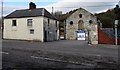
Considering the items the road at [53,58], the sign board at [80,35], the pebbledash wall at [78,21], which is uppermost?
the pebbledash wall at [78,21]

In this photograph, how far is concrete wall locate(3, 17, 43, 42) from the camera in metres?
25.5

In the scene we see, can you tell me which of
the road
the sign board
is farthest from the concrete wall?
the sign board

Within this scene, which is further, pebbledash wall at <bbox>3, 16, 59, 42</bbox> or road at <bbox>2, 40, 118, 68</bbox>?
pebbledash wall at <bbox>3, 16, 59, 42</bbox>

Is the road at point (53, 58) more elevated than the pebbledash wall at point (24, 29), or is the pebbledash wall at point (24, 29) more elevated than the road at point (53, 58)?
the pebbledash wall at point (24, 29)

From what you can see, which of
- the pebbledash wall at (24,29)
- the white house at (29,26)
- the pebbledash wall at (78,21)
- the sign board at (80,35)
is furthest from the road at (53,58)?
the pebbledash wall at (78,21)

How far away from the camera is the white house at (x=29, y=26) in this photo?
2556cm

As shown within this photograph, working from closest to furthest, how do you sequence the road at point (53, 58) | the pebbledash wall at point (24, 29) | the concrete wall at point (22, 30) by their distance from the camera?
the road at point (53, 58), the pebbledash wall at point (24, 29), the concrete wall at point (22, 30)

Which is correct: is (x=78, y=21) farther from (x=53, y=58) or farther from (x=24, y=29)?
(x=53, y=58)

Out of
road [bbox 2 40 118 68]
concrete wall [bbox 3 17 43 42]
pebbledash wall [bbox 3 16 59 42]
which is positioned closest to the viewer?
road [bbox 2 40 118 68]

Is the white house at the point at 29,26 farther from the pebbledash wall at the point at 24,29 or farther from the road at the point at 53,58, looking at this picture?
the road at the point at 53,58

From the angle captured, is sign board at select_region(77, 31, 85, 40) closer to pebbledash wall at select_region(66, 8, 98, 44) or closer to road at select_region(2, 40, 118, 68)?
pebbledash wall at select_region(66, 8, 98, 44)

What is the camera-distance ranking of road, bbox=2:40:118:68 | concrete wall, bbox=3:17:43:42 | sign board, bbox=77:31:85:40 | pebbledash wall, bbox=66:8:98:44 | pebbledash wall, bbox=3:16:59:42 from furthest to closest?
pebbledash wall, bbox=66:8:98:44 < sign board, bbox=77:31:85:40 < concrete wall, bbox=3:17:43:42 < pebbledash wall, bbox=3:16:59:42 < road, bbox=2:40:118:68

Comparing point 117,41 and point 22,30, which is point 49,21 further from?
point 117,41

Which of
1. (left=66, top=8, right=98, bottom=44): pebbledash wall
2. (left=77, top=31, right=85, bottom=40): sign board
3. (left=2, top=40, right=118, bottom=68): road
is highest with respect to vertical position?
(left=66, top=8, right=98, bottom=44): pebbledash wall
